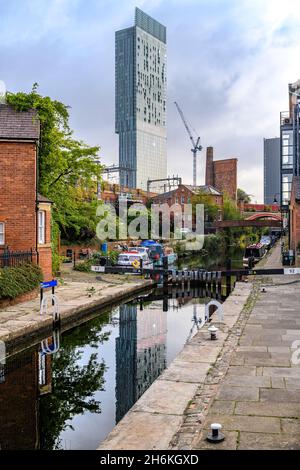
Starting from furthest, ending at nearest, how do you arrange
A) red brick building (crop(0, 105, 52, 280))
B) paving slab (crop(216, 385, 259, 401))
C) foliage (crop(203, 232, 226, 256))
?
foliage (crop(203, 232, 226, 256)), red brick building (crop(0, 105, 52, 280)), paving slab (crop(216, 385, 259, 401))

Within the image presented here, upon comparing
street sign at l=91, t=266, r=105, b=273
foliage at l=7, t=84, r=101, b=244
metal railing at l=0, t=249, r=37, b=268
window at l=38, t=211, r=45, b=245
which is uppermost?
foliage at l=7, t=84, r=101, b=244

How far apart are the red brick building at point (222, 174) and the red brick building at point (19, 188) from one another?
98.6 metres

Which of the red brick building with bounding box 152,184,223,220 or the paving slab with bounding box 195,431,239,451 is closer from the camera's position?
the paving slab with bounding box 195,431,239,451

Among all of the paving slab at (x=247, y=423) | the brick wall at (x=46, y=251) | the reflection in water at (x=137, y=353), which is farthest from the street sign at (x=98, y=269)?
the paving slab at (x=247, y=423)

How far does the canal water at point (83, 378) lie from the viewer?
8070 mm

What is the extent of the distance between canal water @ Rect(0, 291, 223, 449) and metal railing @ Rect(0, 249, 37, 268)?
3979mm

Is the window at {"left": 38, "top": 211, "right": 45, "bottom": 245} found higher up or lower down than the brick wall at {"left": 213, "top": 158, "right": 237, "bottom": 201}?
lower down

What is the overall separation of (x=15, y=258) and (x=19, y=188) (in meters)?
3.02

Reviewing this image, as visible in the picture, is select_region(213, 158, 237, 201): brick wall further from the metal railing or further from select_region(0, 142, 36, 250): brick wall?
the metal railing

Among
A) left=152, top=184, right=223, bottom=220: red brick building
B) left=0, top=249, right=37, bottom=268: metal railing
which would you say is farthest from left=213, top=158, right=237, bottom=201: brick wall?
left=0, top=249, right=37, bottom=268: metal railing

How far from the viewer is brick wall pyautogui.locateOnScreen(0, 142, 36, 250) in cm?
1950

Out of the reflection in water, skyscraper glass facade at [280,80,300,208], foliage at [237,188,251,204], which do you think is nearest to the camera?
the reflection in water

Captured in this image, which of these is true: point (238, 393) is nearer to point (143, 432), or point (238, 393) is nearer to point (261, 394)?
point (261, 394)
